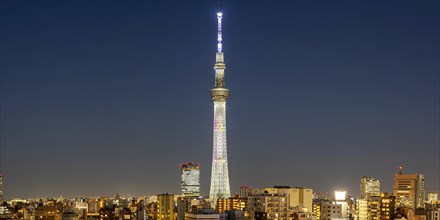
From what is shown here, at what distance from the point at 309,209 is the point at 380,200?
6230 millimetres

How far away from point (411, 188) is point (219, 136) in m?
20.7

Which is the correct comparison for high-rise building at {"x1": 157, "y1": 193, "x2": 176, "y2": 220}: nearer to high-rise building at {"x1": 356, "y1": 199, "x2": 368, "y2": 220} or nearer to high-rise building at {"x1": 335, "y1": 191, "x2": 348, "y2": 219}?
high-rise building at {"x1": 335, "y1": 191, "x2": 348, "y2": 219}

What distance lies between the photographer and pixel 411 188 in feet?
184

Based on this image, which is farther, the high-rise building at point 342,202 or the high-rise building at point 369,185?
the high-rise building at point 369,185

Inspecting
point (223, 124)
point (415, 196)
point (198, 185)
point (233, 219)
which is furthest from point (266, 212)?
point (198, 185)

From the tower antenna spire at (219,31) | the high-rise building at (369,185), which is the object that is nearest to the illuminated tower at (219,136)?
the tower antenna spire at (219,31)

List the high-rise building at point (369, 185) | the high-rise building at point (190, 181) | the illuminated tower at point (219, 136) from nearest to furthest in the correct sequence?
the illuminated tower at point (219, 136) < the high-rise building at point (369, 185) < the high-rise building at point (190, 181)

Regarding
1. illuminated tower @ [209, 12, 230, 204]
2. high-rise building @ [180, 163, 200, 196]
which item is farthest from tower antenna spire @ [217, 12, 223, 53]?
high-rise building @ [180, 163, 200, 196]

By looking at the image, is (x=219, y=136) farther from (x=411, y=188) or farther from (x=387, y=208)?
(x=411, y=188)

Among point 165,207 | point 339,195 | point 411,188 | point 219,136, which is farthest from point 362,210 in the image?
point 411,188

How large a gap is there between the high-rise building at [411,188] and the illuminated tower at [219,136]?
60.3ft

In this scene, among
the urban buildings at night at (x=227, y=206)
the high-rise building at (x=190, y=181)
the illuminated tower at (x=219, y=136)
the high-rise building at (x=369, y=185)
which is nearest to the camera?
the urban buildings at night at (x=227, y=206)

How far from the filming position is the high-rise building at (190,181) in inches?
2489

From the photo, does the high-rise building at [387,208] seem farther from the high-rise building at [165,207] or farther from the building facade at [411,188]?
the building facade at [411,188]
